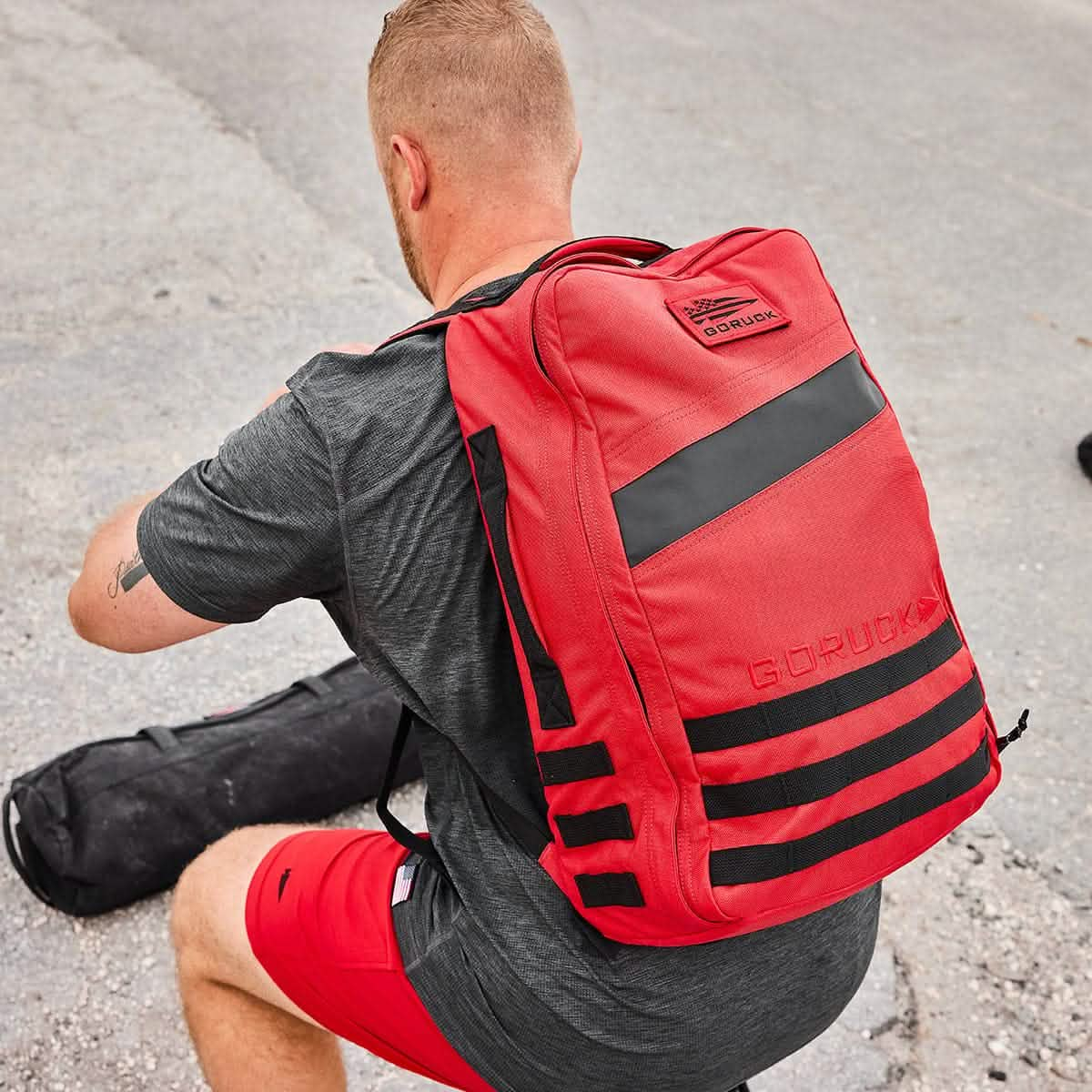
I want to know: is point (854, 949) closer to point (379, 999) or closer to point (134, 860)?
point (379, 999)

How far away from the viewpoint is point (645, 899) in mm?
1492

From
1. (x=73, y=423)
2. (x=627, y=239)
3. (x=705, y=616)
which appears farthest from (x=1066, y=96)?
(x=705, y=616)

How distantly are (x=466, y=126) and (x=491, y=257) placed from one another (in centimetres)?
19

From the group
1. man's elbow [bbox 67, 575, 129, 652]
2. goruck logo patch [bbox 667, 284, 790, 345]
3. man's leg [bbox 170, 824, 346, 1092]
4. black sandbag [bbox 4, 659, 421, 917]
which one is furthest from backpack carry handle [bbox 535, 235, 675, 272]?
black sandbag [bbox 4, 659, 421, 917]

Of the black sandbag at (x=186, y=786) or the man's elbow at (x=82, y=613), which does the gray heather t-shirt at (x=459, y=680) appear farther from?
the black sandbag at (x=186, y=786)

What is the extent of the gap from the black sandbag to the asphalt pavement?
0.12 meters

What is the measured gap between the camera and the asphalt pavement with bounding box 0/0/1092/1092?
2.58 metres

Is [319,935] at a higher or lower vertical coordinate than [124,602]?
lower

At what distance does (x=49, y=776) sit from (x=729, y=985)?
154 centimetres

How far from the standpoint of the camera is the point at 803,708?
1.47 m

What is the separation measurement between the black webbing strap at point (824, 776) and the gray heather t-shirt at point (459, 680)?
0.76ft

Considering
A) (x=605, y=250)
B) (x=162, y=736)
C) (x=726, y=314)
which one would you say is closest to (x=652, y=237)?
(x=162, y=736)

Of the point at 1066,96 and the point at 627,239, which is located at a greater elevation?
the point at 627,239

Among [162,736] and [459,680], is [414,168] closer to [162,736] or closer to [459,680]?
[459,680]
